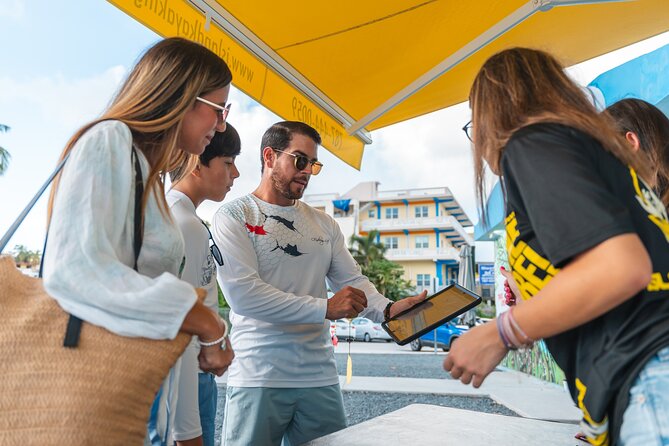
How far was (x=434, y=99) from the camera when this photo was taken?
398cm

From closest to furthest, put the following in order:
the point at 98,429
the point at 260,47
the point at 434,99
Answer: the point at 98,429 < the point at 260,47 < the point at 434,99

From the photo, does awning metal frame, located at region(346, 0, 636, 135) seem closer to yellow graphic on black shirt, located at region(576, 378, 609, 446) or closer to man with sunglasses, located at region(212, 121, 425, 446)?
man with sunglasses, located at region(212, 121, 425, 446)

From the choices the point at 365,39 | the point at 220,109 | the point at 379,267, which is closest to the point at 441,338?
the point at 365,39

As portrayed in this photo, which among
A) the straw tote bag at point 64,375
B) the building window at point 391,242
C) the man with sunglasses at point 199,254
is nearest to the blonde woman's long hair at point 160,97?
the man with sunglasses at point 199,254

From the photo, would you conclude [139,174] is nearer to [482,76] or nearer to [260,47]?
[482,76]

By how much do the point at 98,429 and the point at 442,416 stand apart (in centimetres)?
163

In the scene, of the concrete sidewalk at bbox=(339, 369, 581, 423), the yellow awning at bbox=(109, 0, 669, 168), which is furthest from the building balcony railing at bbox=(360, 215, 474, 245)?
the yellow awning at bbox=(109, 0, 669, 168)

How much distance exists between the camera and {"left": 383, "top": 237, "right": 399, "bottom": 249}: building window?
1841 inches

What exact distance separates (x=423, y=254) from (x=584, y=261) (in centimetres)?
4447

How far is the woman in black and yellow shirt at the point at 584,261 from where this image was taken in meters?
0.90

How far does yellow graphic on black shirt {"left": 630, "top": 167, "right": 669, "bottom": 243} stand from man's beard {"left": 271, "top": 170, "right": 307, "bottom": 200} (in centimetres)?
188

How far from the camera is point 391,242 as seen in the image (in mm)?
46969

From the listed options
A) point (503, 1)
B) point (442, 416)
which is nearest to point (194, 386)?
point (442, 416)

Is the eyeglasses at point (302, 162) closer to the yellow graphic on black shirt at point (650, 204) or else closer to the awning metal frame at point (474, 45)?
the awning metal frame at point (474, 45)
